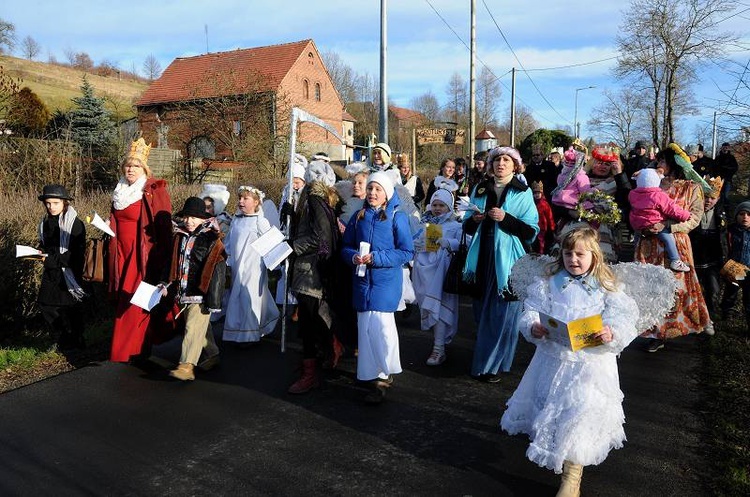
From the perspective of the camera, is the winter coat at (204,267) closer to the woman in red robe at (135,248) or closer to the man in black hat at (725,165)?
the woman in red robe at (135,248)

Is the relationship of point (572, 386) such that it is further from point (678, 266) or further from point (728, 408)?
point (678, 266)

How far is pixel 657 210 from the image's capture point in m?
6.24

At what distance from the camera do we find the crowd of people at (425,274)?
354cm

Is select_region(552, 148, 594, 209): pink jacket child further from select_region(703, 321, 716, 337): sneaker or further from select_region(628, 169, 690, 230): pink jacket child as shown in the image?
select_region(703, 321, 716, 337): sneaker

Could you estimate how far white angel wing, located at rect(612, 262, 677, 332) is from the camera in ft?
11.8

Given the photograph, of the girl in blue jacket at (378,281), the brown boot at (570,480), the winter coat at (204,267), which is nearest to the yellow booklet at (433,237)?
the girl in blue jacket at (378,281)

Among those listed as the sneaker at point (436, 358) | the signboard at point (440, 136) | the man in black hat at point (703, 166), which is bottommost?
the sneaker at point (436, 358)

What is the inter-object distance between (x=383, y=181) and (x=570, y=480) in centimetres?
276

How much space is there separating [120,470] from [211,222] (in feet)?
8.22

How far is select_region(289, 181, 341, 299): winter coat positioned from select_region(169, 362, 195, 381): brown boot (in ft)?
4.20

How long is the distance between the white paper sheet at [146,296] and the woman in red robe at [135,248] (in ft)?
0.92

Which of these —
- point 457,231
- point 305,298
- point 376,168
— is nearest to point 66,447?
point 305,298

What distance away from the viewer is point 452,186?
30.3 feet

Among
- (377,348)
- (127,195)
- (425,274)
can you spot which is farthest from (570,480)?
(127,195)
